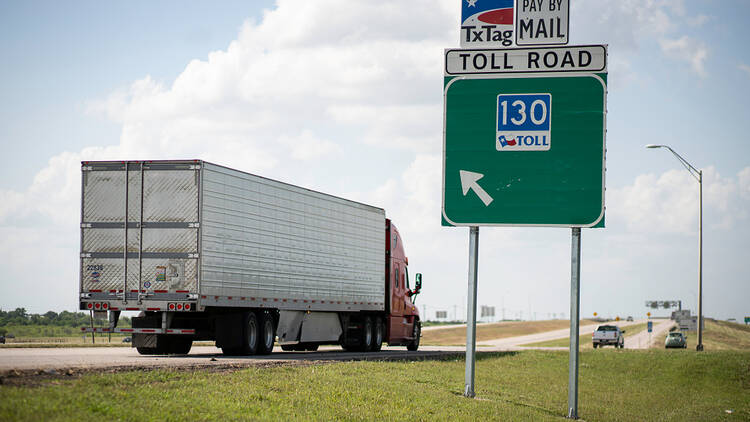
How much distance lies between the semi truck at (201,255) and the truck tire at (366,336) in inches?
138

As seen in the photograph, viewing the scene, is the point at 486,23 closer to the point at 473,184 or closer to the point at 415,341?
the point at 473,184

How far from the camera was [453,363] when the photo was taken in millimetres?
25188

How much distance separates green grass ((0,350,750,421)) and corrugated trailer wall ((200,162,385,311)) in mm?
4217

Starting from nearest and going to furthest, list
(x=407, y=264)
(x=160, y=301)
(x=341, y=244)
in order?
(x=160, y=301) < (x=341, y=244) < (x=407, y=264)

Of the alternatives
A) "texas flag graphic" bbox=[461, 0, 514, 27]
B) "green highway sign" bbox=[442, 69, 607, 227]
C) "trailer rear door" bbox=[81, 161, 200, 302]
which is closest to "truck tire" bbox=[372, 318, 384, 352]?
"trailer rear door" bbox=[81, 161, 200, 302]

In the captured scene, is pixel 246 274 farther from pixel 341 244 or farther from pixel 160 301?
pixel 341 244

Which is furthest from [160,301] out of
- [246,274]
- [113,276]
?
[246,274]

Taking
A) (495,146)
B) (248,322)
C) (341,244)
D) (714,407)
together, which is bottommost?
(714,407)

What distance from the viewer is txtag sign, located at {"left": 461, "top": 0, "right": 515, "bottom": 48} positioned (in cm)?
1631

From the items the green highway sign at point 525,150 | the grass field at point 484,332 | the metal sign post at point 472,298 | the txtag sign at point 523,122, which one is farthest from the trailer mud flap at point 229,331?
the grass field at point 484,332

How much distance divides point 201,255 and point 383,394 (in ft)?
24.0

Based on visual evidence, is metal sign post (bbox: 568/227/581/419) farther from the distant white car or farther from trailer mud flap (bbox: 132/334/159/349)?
the distant white car

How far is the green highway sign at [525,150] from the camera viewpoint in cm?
1585

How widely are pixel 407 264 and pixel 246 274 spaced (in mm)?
12573
